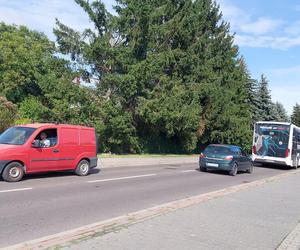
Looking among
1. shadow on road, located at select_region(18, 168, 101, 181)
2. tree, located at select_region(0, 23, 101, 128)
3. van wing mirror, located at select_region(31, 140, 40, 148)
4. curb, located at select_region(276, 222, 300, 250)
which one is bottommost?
curb, located at select_region(276, 222, 300, 250)

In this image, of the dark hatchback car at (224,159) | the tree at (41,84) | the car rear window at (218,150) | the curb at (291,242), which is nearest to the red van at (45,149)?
the dark hatchback car at (224,159)

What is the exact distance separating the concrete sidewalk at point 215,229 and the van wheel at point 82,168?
7207mm

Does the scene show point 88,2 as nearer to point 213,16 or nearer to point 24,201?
point 213,16

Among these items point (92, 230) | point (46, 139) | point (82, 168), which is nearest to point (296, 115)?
point (82, 168)

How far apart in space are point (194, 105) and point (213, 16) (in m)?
17.7

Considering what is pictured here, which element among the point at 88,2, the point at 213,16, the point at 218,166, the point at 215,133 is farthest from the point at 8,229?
the point at 213,16

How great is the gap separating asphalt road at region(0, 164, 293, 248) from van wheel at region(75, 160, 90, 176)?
0.85 feet

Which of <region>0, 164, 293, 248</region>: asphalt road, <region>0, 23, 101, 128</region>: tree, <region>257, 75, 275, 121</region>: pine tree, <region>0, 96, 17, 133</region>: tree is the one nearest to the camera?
<region>0, 164, 293, 248</region>: asphalt road

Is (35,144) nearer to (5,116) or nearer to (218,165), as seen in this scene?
(218,165)

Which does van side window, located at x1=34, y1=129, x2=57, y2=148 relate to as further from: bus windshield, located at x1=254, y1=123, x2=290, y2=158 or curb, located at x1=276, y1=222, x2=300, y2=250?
bus windshield, located at x1=254, y1=123, x2=290, y2=158

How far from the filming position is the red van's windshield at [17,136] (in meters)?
15.4

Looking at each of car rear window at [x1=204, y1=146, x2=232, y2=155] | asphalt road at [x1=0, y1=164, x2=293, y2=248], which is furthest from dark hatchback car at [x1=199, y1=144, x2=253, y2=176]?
asphalt road at [x1=0, y1=164, x2=293, y2=248]

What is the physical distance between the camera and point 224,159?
74.3 ft

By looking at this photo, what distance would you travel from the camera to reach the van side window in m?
15.7
